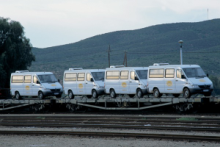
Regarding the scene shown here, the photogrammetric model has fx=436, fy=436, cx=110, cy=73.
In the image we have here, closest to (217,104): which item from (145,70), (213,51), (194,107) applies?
(194,107)

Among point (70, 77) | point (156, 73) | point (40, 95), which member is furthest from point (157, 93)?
point (40, 95)

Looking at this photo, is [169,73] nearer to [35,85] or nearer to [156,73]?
[156,73]

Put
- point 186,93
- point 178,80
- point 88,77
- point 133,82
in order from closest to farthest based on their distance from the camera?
point 186,93, point 178,80, point 133,82, point 88,77

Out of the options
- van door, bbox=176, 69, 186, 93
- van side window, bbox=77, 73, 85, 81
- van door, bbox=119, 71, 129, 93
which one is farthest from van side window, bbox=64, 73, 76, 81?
van door, bbox=176, 69, 186, 93

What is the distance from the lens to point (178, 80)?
27094mm

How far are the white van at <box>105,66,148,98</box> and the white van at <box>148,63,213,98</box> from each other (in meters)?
1.06

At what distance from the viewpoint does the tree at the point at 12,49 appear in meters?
57.6

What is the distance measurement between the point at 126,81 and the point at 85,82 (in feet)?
11.8

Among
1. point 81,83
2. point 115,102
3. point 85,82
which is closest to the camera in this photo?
point 115,102

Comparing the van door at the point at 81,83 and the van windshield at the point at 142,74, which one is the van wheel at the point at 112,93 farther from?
the van windshield at the point at 142,74

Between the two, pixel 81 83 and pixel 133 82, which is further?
pixel 81 83

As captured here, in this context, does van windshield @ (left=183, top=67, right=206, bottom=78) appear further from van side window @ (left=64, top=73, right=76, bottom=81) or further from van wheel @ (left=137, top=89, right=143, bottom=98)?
van side window @ (left=64, top=73, right=76, bottom=81)

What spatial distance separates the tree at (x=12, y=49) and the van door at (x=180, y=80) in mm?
33479

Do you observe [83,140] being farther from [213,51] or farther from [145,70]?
[213,51]
